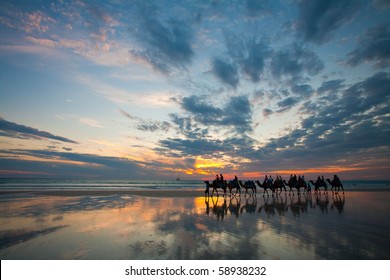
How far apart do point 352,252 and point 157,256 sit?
5528 millimetres

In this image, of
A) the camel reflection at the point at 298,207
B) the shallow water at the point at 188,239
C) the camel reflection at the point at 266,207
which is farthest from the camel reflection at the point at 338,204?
the shallow water at the point at 188,239

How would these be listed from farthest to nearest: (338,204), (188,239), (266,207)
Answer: (338,204)
(266,207)
(188,239)

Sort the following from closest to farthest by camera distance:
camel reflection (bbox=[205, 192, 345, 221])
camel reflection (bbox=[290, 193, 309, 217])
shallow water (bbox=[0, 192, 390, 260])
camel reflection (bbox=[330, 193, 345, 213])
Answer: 1. shallow water (bbox=[0, 192, 390, 260])
2. camel reflection (bbox=[205, 192, 345, 221])
3. camel reflection (bbox=[290, 193, 309, 217])
4. camel reflection (bbox=[330, 193, 345, 213])

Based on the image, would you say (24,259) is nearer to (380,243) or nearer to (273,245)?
(273,245)

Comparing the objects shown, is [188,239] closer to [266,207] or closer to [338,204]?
[266,207]

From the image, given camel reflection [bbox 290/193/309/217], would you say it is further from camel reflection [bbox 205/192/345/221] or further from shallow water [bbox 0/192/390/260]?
shallow water [bbox 0/192/390/260]

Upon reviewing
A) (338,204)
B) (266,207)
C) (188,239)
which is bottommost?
(188,239)

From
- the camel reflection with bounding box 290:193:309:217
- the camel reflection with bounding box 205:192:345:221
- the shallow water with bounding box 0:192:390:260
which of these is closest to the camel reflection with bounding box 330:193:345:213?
the camel reflection with bounding box 205:192:345:221

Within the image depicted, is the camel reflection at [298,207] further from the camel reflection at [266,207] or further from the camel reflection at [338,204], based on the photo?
the camel reflection at [338,204]

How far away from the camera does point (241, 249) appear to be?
21.3ft

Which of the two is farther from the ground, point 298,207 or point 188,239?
point 298,207

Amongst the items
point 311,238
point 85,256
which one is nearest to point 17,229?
point 85,256

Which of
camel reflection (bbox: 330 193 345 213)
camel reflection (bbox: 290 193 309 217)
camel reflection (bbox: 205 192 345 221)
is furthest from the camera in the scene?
camel reflection (bbox: 330 193 345 213)

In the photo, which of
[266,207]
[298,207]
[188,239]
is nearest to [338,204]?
[298,207]
